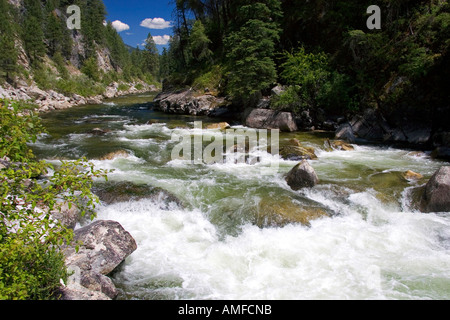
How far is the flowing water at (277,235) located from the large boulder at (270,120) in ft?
21.7

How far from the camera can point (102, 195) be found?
9.09m

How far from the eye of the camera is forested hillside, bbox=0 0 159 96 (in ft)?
129

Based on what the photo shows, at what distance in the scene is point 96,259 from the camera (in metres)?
5.88

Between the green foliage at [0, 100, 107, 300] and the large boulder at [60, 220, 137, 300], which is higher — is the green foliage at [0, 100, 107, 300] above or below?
above

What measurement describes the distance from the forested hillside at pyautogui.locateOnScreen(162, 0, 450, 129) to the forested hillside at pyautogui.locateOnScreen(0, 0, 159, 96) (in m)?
29.5

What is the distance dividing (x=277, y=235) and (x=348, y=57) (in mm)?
18014

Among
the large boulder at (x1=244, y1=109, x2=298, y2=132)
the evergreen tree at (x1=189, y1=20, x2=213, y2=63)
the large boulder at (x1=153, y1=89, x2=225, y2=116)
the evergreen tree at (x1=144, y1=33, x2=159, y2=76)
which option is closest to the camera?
the large boulder at (x1=244, y1=109, x2=298, y2=132)

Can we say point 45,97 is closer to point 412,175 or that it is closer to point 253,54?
point 253,54

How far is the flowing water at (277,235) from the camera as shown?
5.76 meters

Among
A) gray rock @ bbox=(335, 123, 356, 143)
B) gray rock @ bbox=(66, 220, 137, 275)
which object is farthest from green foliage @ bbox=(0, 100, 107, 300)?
gray rock @ bbox=(335, 123, 356, 143)

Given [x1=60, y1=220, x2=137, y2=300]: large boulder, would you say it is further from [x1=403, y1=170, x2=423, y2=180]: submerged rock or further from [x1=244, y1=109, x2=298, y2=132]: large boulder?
[x1=244, y1=109, x2=298, y2=132]: large boulder

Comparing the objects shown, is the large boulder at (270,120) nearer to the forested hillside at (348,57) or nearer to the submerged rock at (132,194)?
the forested hillside at (348,57)
